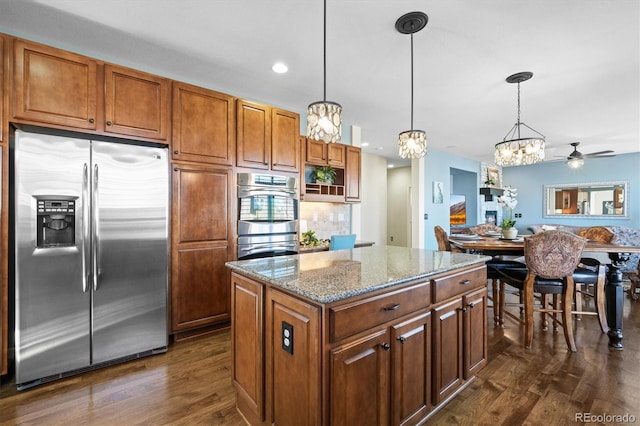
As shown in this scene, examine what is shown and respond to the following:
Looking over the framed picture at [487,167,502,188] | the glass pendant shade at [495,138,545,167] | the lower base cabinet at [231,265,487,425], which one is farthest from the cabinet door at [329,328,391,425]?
the framed picture at [487,167,502,188]

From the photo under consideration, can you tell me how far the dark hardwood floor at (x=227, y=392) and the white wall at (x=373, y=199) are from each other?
179 inches

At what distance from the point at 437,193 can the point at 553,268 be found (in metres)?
4.13

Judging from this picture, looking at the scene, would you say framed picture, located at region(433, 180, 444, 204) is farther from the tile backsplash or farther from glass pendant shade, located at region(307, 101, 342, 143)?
glass pendant shade, located at region(307, 101, 342, 143)

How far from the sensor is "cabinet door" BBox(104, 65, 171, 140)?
2346mm

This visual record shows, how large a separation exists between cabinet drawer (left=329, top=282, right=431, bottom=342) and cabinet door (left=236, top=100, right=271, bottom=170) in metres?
2.23

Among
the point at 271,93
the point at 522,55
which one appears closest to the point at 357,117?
the point at 271,93

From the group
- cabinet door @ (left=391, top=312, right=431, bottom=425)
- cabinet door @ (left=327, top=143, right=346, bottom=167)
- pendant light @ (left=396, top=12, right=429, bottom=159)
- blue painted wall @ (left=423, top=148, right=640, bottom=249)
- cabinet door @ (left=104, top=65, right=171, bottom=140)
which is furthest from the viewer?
blue painted wall @ (left=423, top=148, right=640, bottom=249)

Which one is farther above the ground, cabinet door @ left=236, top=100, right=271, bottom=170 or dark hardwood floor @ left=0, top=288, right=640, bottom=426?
cabinet door @ left=236, top=100, right=271, bottom=170

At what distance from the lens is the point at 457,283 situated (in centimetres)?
181

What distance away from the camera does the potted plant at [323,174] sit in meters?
4.21

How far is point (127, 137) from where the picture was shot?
2438 millimetres

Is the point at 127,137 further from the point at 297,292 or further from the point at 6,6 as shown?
the point at 297,292

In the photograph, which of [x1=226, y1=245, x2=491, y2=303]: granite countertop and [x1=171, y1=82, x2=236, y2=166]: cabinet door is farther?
[x1=171, y1=82, x2=236, y2=166]: cabinet door

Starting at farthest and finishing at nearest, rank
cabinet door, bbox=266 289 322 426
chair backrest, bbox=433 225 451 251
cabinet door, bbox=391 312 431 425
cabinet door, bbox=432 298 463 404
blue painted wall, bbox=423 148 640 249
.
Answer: blue painted wall, bbox=423 148 640 249, chair backrest, bbox=433 225 451 251, cabinet door, bbox=432 298 463 404, cabinet door, bbox=391 312 431 425, cabinet door, bbox=266 289 322 426
